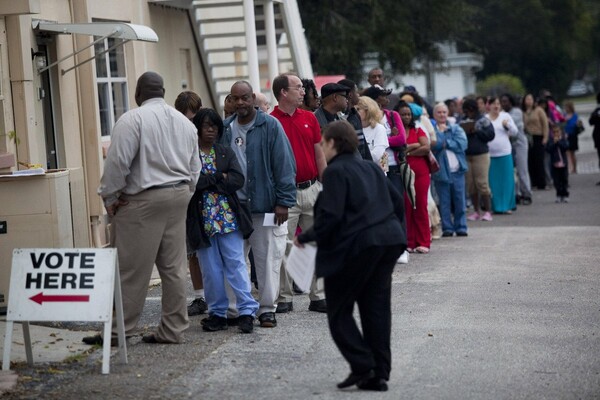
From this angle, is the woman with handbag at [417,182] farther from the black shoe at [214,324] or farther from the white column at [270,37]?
the black shoe at [214,324]

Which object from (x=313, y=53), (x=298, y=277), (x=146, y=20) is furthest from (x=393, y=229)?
(x=313, y=53)

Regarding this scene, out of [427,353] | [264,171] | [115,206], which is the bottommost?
[427,353]

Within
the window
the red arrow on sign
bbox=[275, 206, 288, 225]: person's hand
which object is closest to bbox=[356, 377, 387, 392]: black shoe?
the red arrow on sign

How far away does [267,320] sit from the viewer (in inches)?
380

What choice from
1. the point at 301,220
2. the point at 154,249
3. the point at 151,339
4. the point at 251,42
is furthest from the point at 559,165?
the point at 154,249

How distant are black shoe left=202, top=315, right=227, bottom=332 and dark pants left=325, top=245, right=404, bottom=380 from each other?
2.30 metres

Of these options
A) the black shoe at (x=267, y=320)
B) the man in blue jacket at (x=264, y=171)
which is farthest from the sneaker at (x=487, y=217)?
the black shoe at (x=267, y=320)

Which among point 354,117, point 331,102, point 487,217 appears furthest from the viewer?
point 487,217

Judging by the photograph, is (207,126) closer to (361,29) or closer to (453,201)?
(453,201)

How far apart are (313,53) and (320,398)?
70.0ft

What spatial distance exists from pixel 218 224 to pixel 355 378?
2411mm

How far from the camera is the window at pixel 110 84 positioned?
48.3 ft

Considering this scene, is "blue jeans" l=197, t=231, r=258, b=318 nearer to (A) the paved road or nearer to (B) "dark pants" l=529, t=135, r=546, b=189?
(A) the paved road

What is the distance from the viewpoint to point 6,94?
Result: 1184 centimetres
